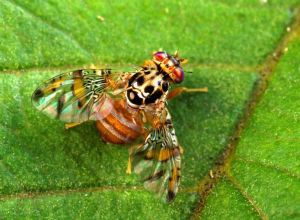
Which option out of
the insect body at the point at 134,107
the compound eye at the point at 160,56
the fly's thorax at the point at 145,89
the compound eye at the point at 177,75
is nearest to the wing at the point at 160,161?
the insect body at the point at 134,107

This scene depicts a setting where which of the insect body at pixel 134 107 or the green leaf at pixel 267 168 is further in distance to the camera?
the insect body at pixel 134 107

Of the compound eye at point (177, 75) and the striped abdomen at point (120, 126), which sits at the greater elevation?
the compound eye at point (177, 75)

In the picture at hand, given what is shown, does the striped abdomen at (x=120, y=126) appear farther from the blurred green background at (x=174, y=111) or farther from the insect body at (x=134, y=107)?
the blurred green background at (x=174, y=111)

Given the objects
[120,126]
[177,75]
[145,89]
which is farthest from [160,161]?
[177,75]

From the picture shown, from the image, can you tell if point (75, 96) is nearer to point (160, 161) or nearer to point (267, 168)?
point (160, 161)

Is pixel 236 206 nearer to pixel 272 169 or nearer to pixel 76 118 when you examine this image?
pixel 272 169

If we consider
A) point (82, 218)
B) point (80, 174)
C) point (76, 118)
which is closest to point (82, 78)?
point (76, 118)
